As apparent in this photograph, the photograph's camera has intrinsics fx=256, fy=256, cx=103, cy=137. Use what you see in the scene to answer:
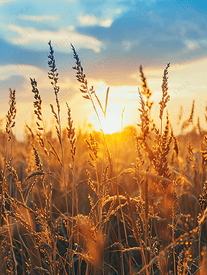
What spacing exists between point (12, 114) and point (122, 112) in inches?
23.5

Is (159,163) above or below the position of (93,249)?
above

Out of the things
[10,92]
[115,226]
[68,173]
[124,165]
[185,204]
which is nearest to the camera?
[10,92]

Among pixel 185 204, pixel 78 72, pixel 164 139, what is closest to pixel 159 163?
pixel 164 139

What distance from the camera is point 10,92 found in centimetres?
142

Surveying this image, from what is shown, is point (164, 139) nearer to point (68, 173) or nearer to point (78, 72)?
point (78, 72)

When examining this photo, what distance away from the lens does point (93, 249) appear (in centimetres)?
117

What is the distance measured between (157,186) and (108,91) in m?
0.50

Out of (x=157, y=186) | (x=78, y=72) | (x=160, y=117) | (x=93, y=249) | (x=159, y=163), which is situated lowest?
(x=93, y=249)

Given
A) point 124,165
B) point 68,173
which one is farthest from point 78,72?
point 124,165

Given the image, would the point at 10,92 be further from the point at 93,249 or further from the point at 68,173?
the point at 68,173

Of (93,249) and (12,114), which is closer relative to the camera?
(93,249)

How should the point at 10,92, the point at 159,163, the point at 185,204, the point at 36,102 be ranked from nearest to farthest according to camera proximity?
the point at 159,163 < the point at 36,102 < the point at 10,92 < the point at 185,204

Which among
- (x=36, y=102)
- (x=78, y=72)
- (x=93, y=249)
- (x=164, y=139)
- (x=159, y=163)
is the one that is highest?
(x=78, y=72)

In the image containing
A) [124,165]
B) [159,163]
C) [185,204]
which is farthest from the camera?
[124,165]
